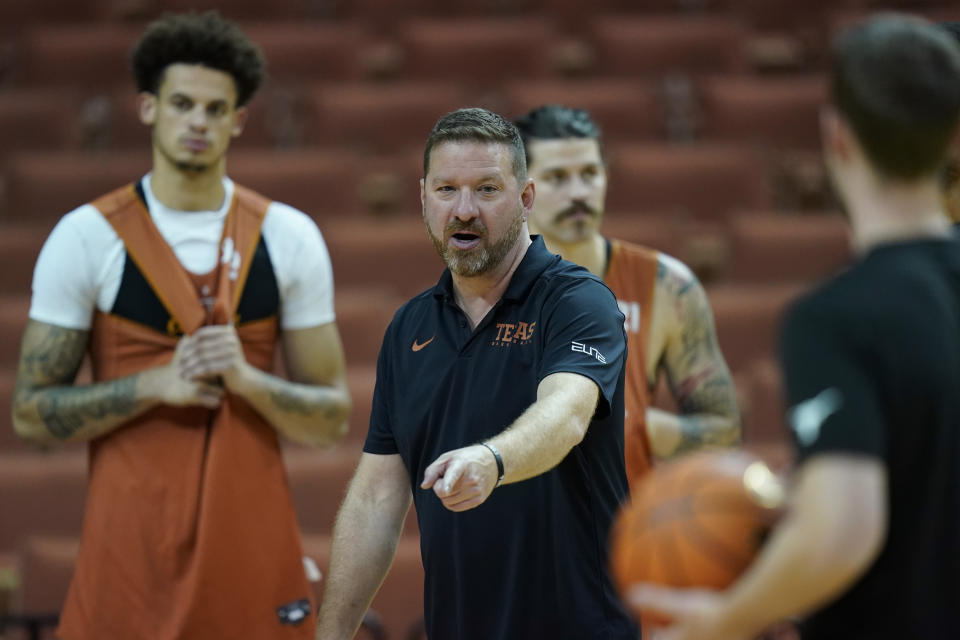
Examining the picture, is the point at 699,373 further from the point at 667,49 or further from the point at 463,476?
the point at 667,49

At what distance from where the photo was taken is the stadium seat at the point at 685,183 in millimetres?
6004

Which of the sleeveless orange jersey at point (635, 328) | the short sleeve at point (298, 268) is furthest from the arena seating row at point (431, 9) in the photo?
the short sleeve at point (298, 268)

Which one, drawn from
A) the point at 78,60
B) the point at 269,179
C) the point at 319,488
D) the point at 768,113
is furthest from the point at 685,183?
the point at 78,60

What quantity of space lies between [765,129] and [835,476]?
5480mm

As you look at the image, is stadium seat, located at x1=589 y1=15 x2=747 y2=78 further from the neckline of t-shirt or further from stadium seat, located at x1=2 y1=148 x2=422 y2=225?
the neckline of t-shirt

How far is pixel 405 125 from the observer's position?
6.45 metres

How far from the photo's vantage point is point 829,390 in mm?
1397

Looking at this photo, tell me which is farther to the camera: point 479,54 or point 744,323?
point 479,54

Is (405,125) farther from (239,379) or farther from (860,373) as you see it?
(860,373)

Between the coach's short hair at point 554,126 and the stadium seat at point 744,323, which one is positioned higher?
the coach's short hair at point 554,126

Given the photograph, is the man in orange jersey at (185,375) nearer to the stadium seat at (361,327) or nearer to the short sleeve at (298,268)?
the short sleeve at (298,268)

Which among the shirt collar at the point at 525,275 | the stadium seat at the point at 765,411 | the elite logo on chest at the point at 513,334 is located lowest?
the stadium seat at the point at 765,411

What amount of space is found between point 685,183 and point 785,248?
0.69 metres

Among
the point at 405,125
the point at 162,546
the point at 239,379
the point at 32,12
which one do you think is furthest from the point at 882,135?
the point at 32,12
